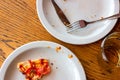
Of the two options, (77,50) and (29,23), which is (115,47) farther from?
(29,23)

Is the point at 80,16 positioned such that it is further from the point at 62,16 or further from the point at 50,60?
the point at 50,60

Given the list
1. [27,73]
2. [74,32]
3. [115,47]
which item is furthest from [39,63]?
[115,47]

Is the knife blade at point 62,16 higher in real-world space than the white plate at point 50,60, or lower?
higher

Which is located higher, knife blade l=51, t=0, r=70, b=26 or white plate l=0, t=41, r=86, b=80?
knife blade l=51, t=0, r=70, b=26

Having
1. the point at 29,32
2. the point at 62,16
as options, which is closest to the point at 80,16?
the point at 62,16
